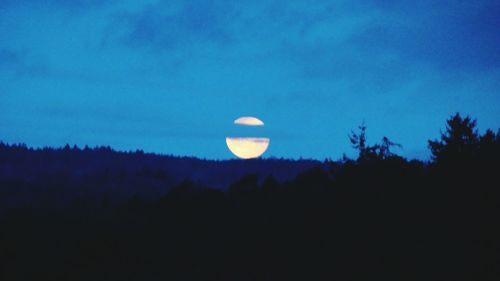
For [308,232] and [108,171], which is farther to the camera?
[108,171]

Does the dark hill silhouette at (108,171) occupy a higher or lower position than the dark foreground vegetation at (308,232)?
higher

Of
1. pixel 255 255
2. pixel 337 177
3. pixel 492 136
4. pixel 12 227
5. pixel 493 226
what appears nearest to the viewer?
pixel 493 226

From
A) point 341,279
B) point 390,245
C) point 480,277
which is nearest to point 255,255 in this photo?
point 341,279

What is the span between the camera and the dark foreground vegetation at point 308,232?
10.4m

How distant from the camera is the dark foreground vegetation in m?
10.4

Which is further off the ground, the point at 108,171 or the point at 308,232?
the point at 108,171

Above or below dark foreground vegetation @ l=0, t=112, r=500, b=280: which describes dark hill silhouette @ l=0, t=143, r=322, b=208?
above

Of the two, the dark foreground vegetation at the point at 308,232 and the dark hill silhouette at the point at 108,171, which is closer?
the dark foreground vegetation at the point at 308,232

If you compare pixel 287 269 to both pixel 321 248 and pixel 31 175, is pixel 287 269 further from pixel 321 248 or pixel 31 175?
pixel 31 175

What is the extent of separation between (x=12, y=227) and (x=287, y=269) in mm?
9600

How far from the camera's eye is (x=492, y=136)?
21875mm

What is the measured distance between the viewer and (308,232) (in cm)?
1225

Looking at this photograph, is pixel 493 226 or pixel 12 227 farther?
pixel 12 227

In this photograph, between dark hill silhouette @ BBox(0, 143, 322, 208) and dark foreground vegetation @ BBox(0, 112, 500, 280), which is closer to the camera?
dark foreground vegetation @ BBox(0, 112, 500, 280)
